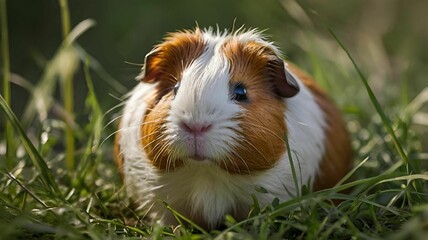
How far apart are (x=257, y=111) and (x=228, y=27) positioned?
393 cm

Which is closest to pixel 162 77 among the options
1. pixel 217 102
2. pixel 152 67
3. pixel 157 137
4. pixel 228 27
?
pixel 152 67

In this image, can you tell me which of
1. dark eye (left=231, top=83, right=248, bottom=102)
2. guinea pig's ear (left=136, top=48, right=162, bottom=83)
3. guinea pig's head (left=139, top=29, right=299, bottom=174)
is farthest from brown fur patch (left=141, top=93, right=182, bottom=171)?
dark eye (left=231, top=83, right=248, bottom=102)

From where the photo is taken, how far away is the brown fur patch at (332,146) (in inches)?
136

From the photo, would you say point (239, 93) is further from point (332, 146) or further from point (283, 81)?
point (332, 146)

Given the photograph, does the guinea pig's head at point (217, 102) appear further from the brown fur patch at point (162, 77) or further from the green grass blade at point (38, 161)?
the green grass blade at point (38, 161)

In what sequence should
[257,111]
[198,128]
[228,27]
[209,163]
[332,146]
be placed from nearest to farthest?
1. [198,128]
2. [209,163]
3. [257,111]
4. [332,146]
5. [228,27]

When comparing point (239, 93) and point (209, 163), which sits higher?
point (239, 93)

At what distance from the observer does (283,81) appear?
9.96ft

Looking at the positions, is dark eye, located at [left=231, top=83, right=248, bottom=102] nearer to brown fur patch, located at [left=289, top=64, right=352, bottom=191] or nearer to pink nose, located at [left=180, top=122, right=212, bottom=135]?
pink nose, located at [left=180, top=122, right=212, bottom=135]

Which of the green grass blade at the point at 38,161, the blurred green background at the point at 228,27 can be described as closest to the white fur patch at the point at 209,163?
the green grass blade at the point at 38,161

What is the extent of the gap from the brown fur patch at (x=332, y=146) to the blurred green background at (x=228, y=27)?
1154mm

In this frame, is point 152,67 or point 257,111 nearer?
point 257,111

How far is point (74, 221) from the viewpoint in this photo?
Answer: 2.65m

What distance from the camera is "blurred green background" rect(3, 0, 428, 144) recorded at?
5.62 meters
